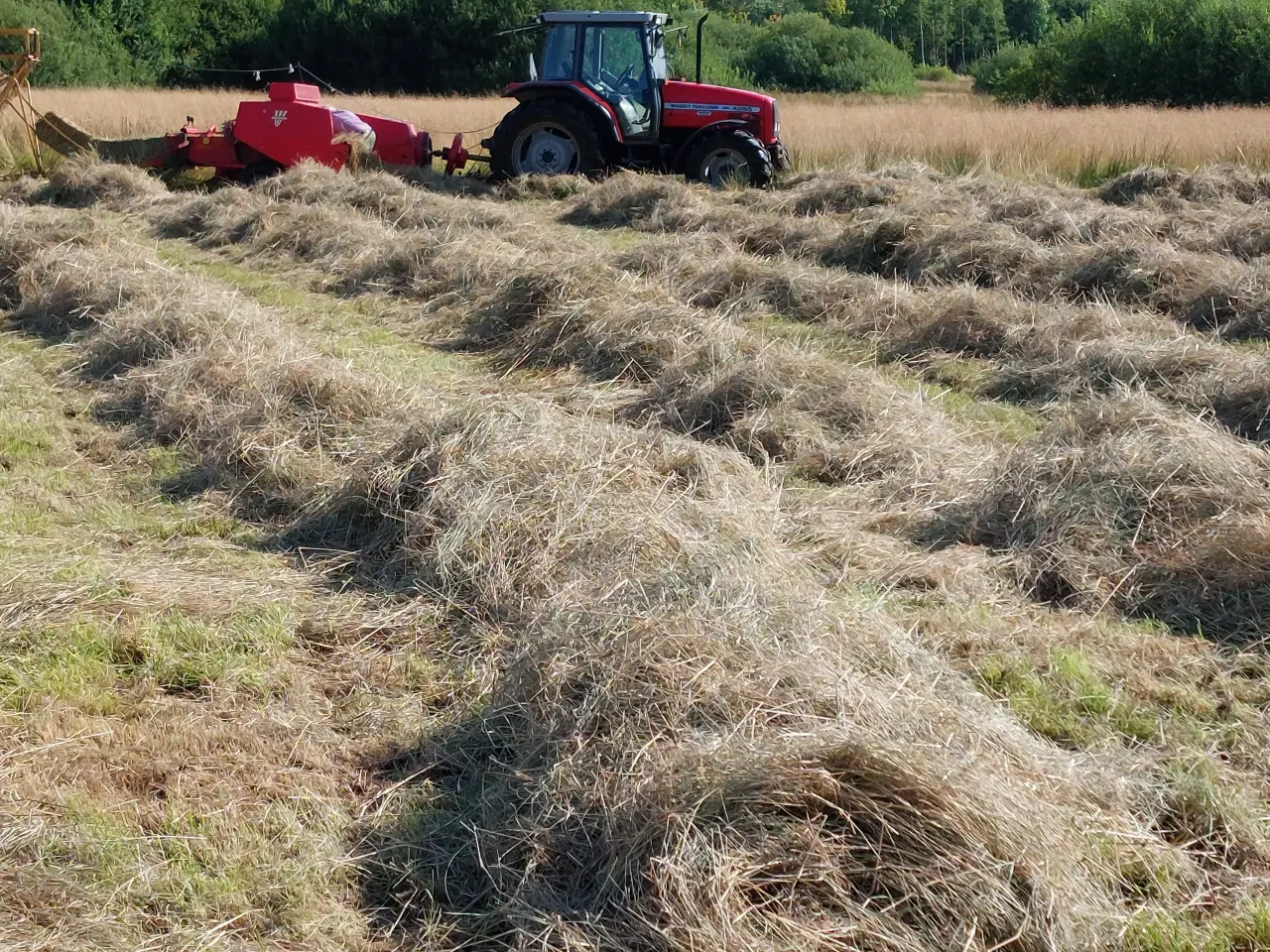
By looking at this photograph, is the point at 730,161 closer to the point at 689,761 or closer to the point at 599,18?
the point at 599,18

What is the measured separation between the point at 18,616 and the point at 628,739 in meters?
1.96

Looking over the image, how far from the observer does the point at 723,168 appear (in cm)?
1393

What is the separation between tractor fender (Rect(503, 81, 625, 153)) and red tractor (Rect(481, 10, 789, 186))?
0.04 ft

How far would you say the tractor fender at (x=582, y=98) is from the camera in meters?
13.8

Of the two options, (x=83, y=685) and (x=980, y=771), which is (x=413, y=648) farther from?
(x=980, y=771)

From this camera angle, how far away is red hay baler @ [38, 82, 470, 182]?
1343 centimetres

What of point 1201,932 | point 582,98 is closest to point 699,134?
point 582,98

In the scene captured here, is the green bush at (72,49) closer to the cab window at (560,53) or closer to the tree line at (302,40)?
the tree line at (302,40)

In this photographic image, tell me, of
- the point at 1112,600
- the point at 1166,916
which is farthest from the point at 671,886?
the point at 1112,600

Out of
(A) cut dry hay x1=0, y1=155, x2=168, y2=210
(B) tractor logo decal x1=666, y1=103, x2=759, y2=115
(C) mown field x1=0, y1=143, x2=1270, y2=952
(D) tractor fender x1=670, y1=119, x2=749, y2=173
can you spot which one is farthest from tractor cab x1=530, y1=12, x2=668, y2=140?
(C) mown field x1=0, y1=143, x2=1270, y2=952

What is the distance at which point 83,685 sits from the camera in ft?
10.9

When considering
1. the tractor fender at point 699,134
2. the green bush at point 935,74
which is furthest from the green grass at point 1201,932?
the green bush at point 935,74

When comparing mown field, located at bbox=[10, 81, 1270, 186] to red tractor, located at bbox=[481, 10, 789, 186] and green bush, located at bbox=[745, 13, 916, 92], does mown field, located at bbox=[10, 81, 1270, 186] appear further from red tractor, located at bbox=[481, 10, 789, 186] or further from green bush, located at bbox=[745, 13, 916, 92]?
green bush, located at bbox=[745, 13, 916, 92]

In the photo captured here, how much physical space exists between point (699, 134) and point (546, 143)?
1.87 meters
